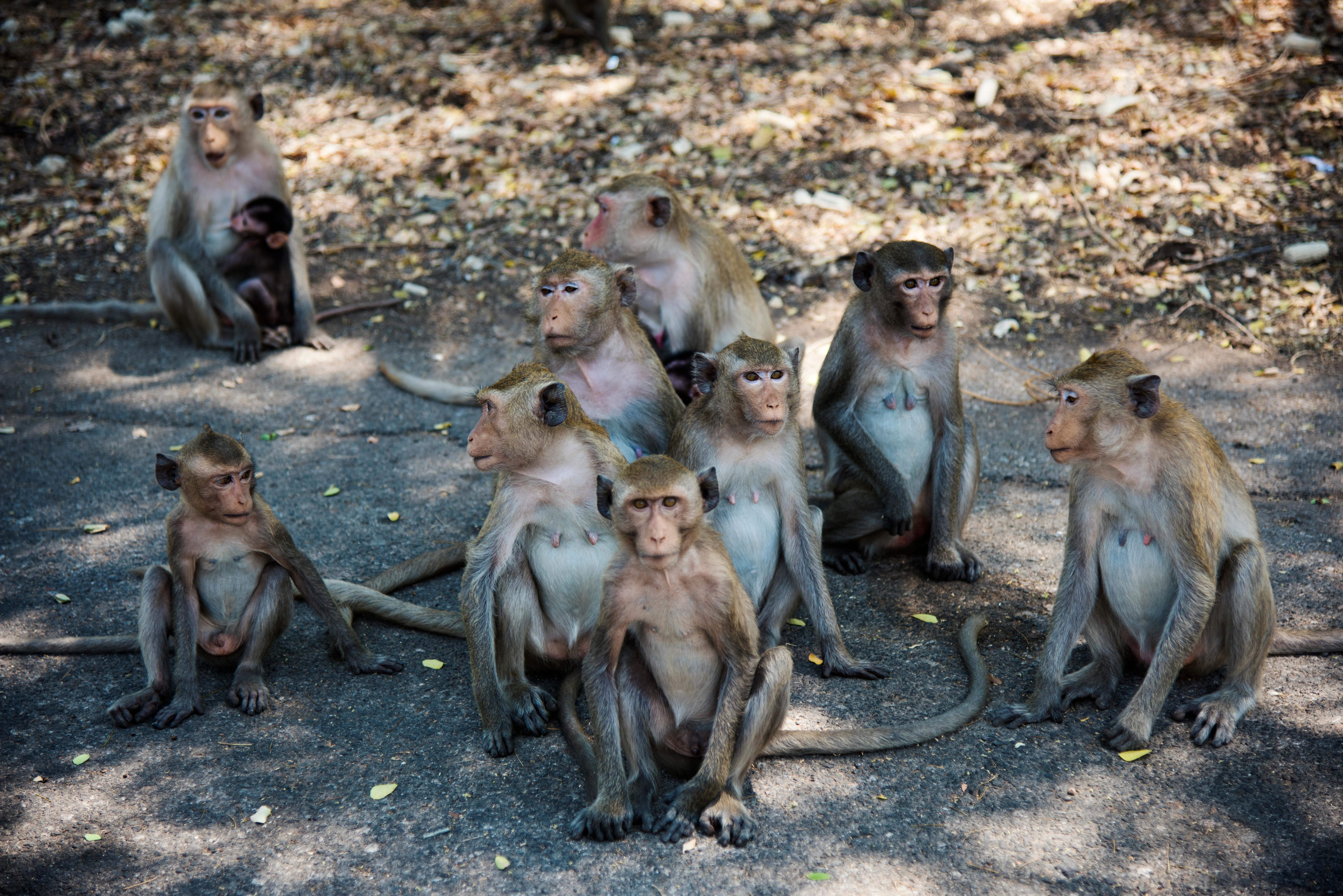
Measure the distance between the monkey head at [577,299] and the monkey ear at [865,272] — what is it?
1.00 metres

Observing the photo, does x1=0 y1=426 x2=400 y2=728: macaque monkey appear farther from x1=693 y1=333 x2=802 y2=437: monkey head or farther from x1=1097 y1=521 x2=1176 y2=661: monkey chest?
x1=1097 y1=521 x2=1176 y2=661: monkey chest

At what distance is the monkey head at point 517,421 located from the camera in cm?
393

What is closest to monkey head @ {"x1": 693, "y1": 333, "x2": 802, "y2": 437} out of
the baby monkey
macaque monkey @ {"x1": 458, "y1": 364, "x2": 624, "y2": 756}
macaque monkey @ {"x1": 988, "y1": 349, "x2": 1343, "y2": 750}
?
macaque monkey @ {"x1": 458, "y1": 364, "x2": 624, "y2": 756}

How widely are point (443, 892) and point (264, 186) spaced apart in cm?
576

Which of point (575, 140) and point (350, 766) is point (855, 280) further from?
point (575, 140)

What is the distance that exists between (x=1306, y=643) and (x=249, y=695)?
3944 mm

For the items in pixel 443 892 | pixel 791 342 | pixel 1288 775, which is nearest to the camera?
pixel 443 892

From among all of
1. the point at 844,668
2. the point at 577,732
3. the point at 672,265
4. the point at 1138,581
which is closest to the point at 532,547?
the point at 577,732

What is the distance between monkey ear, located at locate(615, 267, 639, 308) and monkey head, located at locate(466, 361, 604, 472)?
1.02 metres

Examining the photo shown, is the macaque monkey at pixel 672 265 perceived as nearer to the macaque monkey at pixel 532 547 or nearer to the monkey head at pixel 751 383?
the monkey head at pixel 751 383

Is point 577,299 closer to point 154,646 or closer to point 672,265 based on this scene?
point 672,265

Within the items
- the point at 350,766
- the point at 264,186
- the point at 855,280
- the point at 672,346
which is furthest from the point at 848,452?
the point at 264,186

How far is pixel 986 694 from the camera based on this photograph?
4.06 m

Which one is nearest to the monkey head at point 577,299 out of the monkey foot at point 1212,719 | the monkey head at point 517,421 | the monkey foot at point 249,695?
the monkey head at point 517,421
